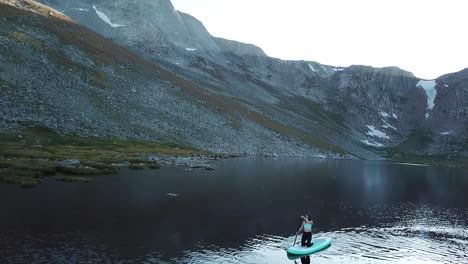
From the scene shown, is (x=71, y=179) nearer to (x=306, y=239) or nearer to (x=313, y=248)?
(x=306, y=239)

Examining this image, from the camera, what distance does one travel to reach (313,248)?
3061 cm

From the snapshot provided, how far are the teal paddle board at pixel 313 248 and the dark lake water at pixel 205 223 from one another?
0.55 metres

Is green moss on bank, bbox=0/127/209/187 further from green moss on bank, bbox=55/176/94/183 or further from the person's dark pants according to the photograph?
the person's dark pants

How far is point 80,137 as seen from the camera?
84.4m

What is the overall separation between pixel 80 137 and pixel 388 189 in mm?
63505

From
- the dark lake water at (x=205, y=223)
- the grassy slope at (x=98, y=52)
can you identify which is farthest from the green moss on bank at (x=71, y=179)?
the grassy slope at (x=98, y=52)

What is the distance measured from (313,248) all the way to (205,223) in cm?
1040

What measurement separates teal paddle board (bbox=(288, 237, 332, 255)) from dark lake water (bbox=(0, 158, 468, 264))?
1.82ft

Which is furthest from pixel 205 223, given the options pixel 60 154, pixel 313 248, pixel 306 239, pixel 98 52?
pixel 98 52

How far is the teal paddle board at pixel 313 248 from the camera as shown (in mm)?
29489

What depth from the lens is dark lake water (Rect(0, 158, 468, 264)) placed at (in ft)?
89.1

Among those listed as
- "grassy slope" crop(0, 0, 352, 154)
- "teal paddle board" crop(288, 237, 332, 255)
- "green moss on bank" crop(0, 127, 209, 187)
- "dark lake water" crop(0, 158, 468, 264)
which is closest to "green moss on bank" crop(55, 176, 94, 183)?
"green moss on bank" crop(0, 127, 209, 187)

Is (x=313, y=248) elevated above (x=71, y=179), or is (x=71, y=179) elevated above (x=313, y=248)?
(x=71, y=179)

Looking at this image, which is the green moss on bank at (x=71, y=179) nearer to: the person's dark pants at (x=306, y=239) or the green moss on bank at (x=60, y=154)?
the green moss on bank at (x=60, y=154)
